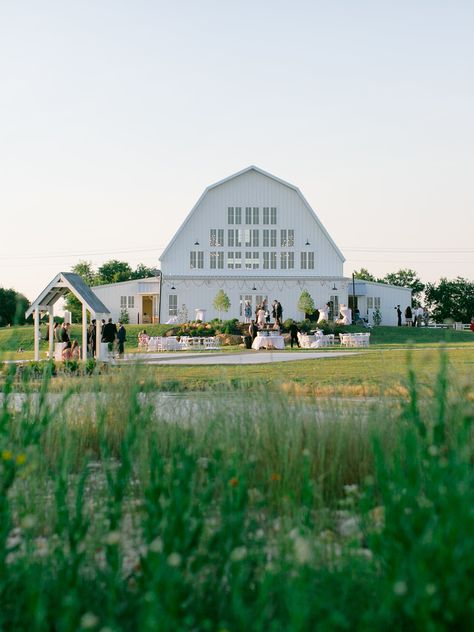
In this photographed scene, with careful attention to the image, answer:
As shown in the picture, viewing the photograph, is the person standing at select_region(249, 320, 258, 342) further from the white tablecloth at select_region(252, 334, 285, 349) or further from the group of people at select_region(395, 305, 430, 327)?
the group of people at select_region(395, 305, 430, 327)

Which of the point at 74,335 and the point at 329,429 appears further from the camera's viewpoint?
the point at 74,335

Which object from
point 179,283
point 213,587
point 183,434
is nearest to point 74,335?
point 179,283

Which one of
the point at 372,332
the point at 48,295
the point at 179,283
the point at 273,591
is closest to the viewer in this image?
the point at 273,591

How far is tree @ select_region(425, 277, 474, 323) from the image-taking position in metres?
72.2

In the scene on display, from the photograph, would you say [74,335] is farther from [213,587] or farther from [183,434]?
[213,587]

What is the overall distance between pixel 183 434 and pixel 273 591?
2.55 meters

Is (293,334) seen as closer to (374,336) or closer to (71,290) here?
(374,336)

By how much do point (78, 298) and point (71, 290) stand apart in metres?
1.22

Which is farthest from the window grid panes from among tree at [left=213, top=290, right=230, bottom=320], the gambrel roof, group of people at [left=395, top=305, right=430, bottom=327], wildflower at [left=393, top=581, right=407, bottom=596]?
wildflower at [left=393, top=581, right=407, bottom=596]

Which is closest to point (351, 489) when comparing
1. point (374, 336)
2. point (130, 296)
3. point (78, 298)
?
point (78, 298)

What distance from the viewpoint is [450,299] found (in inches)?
2970

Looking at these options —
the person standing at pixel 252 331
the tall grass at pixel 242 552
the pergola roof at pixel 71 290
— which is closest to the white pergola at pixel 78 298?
the pergola roof at pixel 71 290

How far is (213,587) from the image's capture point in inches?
125

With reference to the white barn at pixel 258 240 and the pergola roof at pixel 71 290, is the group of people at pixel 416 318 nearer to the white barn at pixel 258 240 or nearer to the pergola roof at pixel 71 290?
the white barn at pixel 258 240
